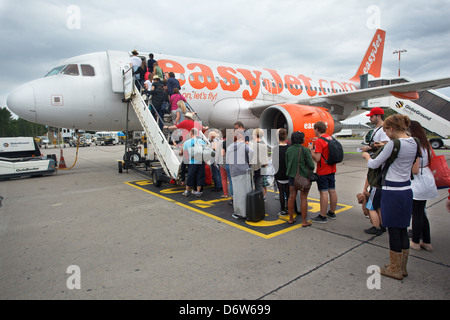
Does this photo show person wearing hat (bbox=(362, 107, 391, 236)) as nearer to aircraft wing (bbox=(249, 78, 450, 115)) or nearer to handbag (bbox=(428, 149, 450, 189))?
handbag (bbox=(428, 149, 450, 189))

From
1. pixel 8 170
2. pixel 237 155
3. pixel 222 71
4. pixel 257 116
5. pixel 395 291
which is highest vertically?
pixel 222 71

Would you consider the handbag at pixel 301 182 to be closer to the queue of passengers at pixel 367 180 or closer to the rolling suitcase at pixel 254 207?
the queue of passengers at pixel 367 180

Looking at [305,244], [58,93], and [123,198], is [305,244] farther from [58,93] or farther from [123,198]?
[58,93]

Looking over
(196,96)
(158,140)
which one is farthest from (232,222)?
(196,96)

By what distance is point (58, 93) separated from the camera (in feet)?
25.8

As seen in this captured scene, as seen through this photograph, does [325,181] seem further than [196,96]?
No

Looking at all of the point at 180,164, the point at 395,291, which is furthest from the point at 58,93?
the point at 395,291

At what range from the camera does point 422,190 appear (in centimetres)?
314

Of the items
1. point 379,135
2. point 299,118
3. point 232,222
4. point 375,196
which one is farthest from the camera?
point 299,118

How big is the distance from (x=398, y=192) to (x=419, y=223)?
1.01 meters

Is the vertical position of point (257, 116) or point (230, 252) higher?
point (257, 116)

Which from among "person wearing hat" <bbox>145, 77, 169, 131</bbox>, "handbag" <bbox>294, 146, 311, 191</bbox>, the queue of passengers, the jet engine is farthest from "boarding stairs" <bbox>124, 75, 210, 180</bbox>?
"handbag" <bbox>294, 146, 311, 191</bbox>

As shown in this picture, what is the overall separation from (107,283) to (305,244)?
244 cm

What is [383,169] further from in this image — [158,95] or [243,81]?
[243,81]
